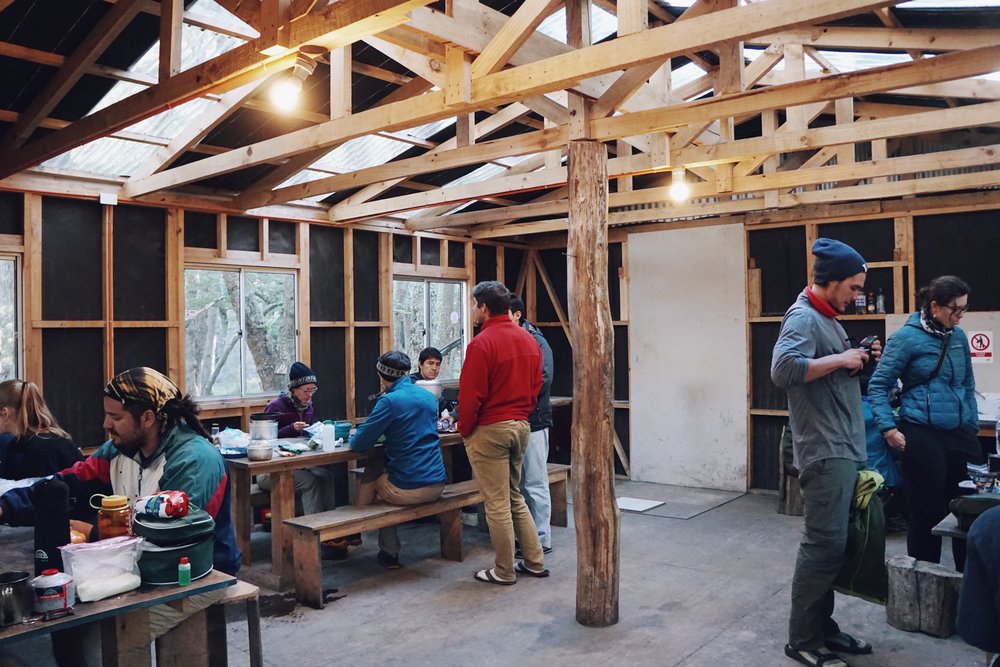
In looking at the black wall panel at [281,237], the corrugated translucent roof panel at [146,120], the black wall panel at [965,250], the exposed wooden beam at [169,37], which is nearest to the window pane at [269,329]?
the black wall panel at [281,237]

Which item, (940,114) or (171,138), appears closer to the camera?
(940,114)

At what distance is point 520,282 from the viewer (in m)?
9.87

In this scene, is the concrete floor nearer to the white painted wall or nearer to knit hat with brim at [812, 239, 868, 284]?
knit hat with brim at [812, 239, 868, 284]

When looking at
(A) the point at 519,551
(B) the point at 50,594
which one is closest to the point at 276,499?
(A) the point at 519,551

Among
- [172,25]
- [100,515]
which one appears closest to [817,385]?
[100,515]

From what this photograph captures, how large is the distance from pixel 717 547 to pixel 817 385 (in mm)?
2766

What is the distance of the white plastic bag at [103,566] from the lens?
231 cm

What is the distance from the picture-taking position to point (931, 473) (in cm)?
441

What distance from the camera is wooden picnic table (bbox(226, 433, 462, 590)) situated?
5016 millimetres

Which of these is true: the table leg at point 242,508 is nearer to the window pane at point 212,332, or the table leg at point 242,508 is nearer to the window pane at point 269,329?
the window pane at point 212,332

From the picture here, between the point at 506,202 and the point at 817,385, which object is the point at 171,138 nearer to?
the point at 506,202

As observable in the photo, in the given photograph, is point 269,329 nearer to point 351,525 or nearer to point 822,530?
point 351,525

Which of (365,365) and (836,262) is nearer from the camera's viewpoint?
(836,262)

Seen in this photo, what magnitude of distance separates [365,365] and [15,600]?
5.75 m
